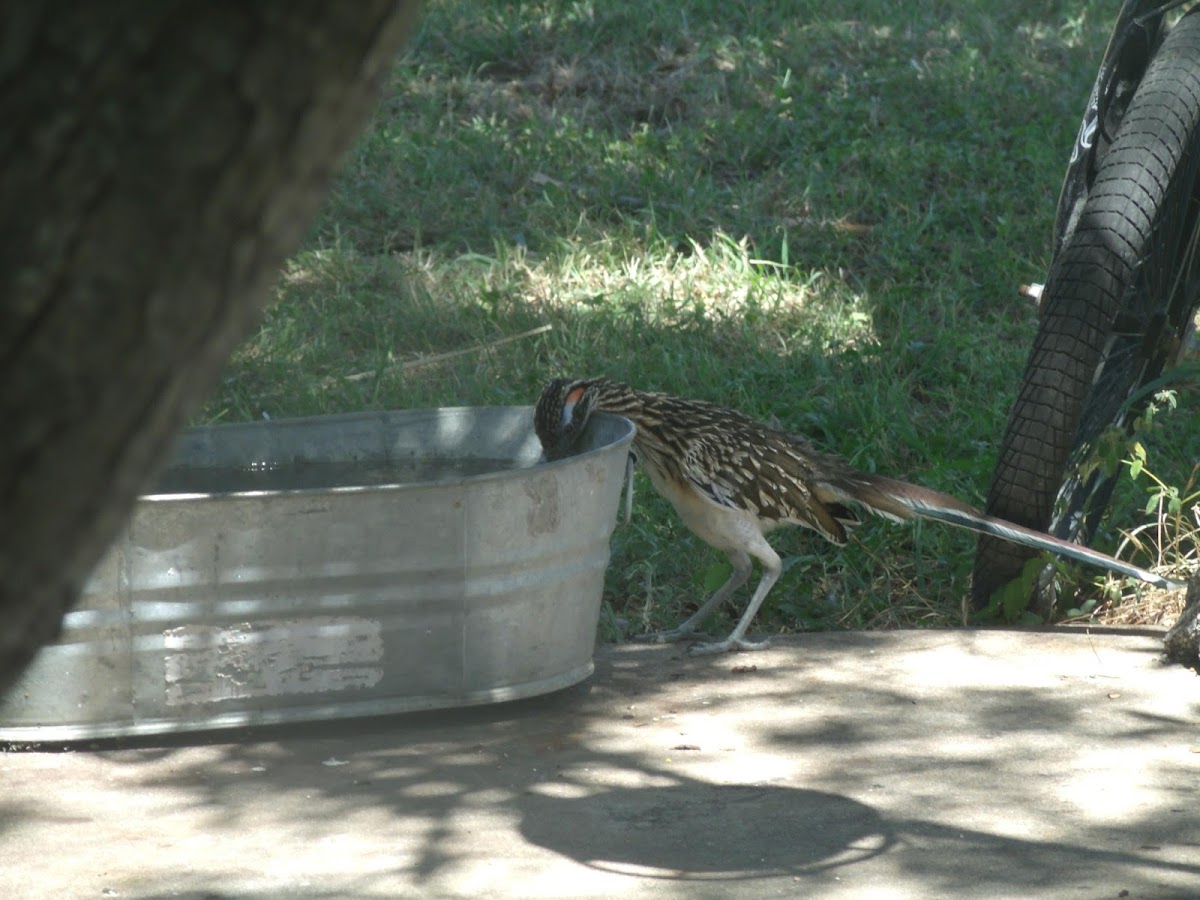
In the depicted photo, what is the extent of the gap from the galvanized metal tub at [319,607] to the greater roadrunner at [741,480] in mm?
464

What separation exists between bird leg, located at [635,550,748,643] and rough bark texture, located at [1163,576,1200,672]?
4.65ft

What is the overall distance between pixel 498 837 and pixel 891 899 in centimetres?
98

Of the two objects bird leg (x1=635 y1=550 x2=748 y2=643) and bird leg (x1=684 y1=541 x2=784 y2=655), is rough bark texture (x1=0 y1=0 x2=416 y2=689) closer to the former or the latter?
bird leg (x1=684 y1=541 x2=784 y2=655)

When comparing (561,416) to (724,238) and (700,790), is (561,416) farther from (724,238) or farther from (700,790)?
(724,238)

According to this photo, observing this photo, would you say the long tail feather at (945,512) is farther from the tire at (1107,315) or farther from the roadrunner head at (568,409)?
the roadrunner head at (568,409)

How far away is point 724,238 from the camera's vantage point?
9109mm

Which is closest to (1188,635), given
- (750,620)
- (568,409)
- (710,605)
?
(750,620)

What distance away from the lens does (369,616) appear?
4633 mm

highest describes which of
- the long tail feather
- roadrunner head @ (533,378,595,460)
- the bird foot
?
roadrunner head @ (533,378,595,460)

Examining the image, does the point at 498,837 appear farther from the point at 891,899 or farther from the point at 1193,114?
the point at 1193,114

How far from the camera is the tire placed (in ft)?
17.3

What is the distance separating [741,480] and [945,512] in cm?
67

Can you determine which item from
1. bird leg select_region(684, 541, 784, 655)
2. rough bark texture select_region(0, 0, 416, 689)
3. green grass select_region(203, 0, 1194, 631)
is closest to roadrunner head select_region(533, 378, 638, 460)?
bird leg select_region(684, 541, 784, 655)

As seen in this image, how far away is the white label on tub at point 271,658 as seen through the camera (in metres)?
4.54
